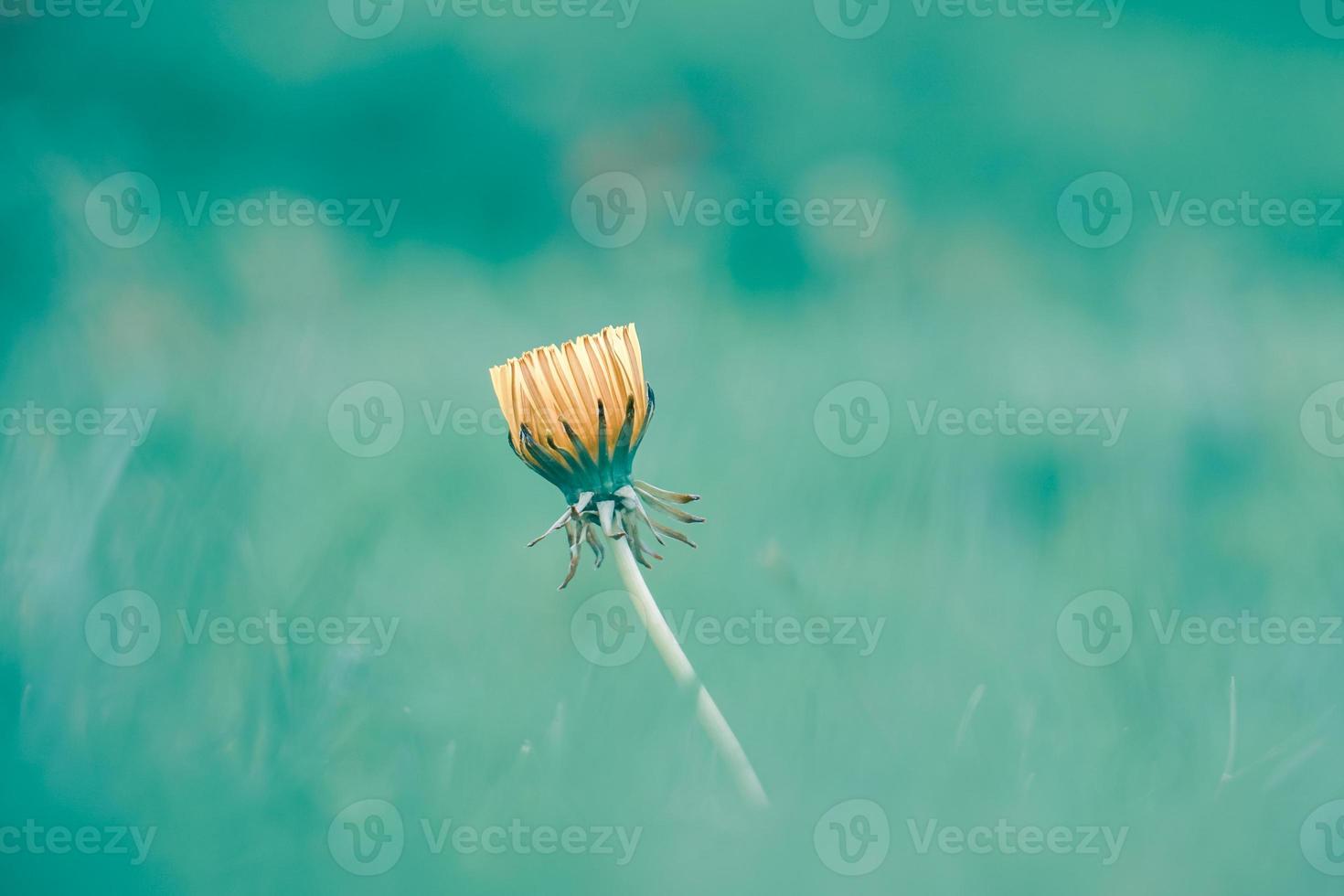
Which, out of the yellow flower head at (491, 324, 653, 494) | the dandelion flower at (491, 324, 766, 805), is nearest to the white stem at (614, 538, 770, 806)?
the dandelion flower at (491, 324, 766, 805)

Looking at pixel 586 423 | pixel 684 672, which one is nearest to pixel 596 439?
pixel 586 423

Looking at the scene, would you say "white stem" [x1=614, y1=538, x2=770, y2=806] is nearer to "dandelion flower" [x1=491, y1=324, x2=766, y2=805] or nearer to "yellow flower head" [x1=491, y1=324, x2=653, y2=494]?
"dandelion flower" [x1=491, y1=324, x2=766, y2=805]

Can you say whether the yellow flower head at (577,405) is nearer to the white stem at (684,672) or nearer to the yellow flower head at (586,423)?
the yellow flower head at (586,423)

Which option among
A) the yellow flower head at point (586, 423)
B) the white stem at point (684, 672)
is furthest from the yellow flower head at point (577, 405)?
the white stem at point (684, 672)

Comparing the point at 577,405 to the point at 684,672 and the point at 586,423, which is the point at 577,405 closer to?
the point at 586,423

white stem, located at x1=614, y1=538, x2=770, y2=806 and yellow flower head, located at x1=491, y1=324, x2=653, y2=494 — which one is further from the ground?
yellow flower head, located at x1=491, y1=324, x2=653, y2=494

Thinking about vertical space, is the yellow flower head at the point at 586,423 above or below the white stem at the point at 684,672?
above
